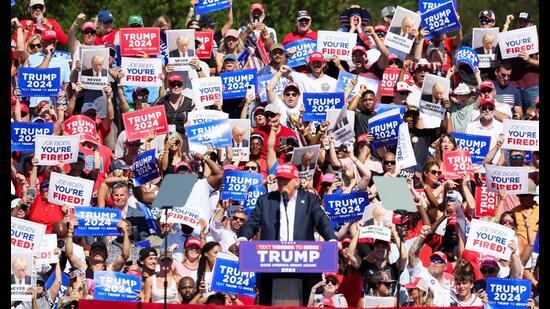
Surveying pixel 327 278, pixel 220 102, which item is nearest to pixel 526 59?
pixel 220 102

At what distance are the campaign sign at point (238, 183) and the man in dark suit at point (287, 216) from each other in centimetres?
298

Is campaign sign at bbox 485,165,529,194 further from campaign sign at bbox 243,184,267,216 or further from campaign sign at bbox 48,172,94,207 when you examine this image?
campaign sign at bbox 48,172,94,207

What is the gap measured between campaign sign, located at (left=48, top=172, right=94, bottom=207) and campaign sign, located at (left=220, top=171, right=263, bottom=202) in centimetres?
164

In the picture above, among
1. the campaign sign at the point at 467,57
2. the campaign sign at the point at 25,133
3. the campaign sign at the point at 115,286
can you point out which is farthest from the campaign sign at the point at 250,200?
the campaign sign at the point at 467,57

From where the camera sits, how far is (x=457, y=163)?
1241 inches

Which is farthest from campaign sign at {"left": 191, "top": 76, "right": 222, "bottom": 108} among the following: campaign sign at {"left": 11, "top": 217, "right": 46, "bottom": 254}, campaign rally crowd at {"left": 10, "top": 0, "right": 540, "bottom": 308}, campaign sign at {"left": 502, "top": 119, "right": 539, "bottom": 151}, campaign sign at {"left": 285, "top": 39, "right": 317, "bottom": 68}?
campaign sign at {"left": 11, "top": 217, "right": 46, "bottom": 254}

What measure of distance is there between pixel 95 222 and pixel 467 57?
6.71 m

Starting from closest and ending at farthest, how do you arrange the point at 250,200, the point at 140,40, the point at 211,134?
the point at 250,200, the point at 211,134, the point at 140,40

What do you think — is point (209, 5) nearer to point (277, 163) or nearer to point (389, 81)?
point (389, 81)

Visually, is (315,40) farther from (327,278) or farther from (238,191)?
(327,278)

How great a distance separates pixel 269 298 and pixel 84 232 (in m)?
3.85

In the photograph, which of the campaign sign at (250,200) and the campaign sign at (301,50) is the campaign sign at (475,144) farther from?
the campaign sign at (250,200)

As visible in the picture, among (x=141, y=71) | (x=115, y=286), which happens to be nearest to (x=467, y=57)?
(x=141, y=71)

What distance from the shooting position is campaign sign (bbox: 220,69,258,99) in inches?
1300
